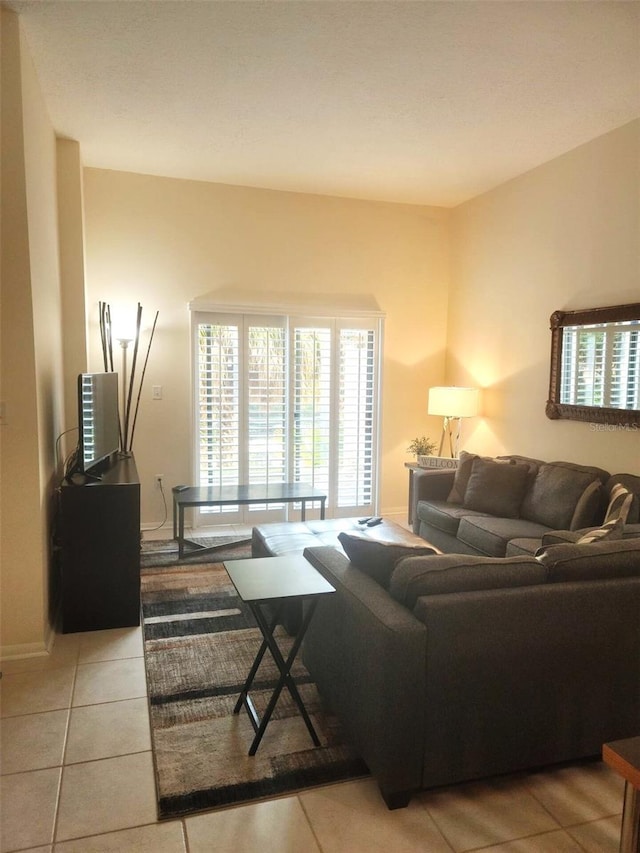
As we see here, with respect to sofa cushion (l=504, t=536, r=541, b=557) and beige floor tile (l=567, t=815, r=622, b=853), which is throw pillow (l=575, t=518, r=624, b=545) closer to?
sofa cushion (l=504, t=536, r=541, b=557)

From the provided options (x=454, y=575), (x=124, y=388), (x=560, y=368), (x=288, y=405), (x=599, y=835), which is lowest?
(x=599, y=835)

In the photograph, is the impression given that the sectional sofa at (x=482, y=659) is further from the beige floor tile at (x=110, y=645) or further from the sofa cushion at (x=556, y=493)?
the sofa cushion at (x=556, y=493)

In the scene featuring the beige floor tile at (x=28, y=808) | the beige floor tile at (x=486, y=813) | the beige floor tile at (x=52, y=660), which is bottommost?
the beige floor tile at (x=486, y=813)

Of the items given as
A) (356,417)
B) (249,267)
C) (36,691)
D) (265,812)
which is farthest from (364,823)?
(249,267)

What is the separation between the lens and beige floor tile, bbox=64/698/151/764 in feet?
7.43

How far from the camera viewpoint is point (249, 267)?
17.3 feet

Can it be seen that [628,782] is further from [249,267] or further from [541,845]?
[249,267]

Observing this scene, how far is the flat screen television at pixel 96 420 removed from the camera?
3.27 m

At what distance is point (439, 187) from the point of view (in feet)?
17.0

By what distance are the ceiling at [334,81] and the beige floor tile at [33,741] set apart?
313cm

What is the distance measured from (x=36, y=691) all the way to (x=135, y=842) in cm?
111

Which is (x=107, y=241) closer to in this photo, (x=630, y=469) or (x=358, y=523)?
(x=358, y=523)

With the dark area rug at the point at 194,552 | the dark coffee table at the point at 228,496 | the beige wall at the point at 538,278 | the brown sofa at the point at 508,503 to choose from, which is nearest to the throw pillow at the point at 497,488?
the brown sofa at the point at 508,503

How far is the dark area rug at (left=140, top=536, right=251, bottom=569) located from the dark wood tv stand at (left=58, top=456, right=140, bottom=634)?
38.2 inches
